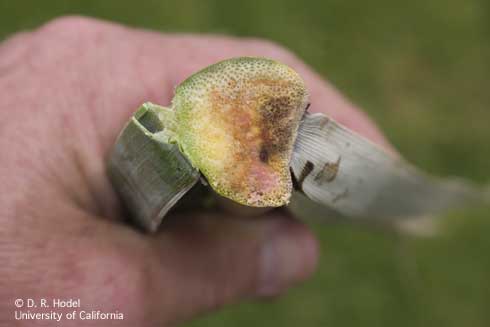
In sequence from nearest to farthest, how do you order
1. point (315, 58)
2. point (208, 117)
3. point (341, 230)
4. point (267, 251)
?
point (208, 117)
point (267, 251)
point (341, 230)
point (315, 58)

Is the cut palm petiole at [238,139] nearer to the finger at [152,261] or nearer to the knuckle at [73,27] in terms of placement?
the finger at [152,261]

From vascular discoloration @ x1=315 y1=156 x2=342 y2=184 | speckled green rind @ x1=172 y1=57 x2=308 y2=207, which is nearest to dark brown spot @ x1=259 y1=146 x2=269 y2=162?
speckled green rind @ x1=172 y1=57 x2=308 y2=207

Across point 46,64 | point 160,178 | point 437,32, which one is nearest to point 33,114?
point 46,64

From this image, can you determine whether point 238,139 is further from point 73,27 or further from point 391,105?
point 391,105

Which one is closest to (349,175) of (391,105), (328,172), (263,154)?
(328,172)

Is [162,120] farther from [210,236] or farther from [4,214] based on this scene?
[210,236]

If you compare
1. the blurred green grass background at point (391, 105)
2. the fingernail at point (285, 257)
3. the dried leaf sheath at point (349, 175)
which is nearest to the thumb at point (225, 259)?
the fingernail at point (285, 257)
